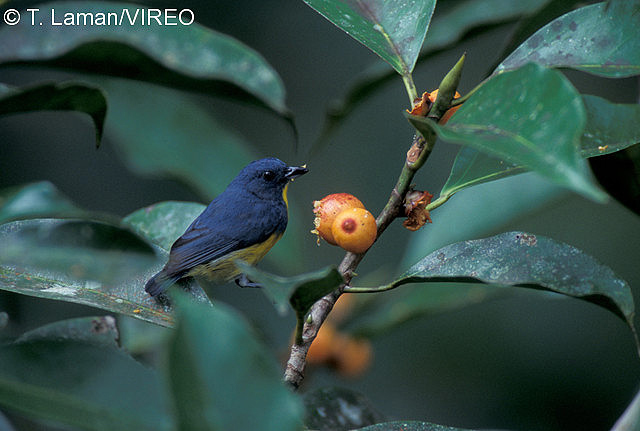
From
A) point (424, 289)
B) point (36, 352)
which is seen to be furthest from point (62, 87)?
point (424, 289)

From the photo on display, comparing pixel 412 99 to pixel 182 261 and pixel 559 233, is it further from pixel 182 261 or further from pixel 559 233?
pixel 559 233

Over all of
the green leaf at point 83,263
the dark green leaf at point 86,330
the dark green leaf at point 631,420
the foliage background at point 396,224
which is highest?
the green leaf at point 83,263

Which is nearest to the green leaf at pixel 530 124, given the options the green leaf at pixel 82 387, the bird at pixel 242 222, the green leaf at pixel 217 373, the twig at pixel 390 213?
the twig at pixel 390 213

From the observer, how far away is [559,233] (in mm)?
3119

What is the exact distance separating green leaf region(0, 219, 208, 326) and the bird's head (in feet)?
2.79

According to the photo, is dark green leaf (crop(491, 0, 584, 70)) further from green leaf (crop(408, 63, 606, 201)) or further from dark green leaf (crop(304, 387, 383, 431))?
dark green leaf (crop(304, 387, 383, 431))

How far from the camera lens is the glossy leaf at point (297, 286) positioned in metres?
0.85

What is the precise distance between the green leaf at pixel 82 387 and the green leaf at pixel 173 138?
129 centimetres

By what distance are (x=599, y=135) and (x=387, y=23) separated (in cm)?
41

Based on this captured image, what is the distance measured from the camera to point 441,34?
2.06 m

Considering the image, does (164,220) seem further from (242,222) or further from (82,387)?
(82,387)

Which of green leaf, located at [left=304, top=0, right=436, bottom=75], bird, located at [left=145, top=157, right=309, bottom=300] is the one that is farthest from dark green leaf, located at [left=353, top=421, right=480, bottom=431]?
bird, located at [left=145, top=157, right=309, bottom=300]

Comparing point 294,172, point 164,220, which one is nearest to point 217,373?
point 164,220

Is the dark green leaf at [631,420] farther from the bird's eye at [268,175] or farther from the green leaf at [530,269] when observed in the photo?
the bird's eye at [268,175]
